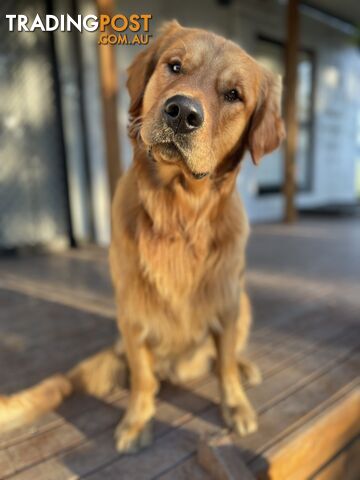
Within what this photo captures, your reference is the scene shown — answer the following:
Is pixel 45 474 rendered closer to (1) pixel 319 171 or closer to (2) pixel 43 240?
(2) pixel 43 240

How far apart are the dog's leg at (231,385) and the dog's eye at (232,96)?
813 mm

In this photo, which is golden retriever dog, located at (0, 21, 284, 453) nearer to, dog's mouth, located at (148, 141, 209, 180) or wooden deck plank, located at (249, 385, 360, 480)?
dog's mouth, located at (148, 141, 209, 180)

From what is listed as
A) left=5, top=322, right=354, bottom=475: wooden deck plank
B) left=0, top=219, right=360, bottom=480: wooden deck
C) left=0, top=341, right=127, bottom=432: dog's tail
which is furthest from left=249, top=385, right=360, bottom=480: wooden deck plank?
left=0, top=341, right=127, bottom=432: dog's tail

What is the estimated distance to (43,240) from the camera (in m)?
4.39

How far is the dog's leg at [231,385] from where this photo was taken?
1.50 m

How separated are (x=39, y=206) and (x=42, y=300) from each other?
Answer: 183cm

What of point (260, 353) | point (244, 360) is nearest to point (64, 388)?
point (244, 360)

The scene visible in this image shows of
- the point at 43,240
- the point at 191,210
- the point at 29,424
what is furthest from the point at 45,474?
the point at 43,240

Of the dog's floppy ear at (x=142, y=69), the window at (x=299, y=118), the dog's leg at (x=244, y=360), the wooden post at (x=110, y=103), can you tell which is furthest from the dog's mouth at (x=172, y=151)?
the window at (x=299, y=118)

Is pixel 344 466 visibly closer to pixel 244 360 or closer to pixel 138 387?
pixel 244 360

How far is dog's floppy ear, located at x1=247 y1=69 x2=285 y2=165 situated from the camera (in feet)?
4.75

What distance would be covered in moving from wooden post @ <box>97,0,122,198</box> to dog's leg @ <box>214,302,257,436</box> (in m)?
2.68

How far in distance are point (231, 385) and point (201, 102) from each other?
114cm

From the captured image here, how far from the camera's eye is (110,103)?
3697mm
